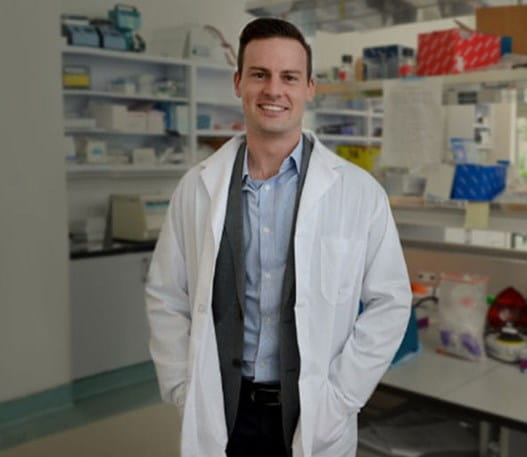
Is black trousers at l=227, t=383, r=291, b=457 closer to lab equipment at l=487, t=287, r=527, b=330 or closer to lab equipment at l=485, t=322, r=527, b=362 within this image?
lab equipment at l=485, t=322, r=527, b=362

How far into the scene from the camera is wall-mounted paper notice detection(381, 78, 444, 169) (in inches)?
97.3

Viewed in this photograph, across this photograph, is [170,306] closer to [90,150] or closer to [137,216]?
[137,216]

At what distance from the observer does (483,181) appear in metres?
2.29

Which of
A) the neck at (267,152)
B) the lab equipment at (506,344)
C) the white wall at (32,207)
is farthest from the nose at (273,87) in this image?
the white wall at (32,207)

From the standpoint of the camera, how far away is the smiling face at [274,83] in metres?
1.48

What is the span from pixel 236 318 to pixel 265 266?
0.14 m

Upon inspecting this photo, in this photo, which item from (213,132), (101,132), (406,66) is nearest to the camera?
(406,66)

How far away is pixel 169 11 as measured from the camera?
16.7ft

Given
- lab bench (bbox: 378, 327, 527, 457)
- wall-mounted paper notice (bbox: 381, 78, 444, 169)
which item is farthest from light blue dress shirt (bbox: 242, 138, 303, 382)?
wall-mounted paper notice (bbox: 381, 78, 444, 169)

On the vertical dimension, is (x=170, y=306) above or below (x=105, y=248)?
above

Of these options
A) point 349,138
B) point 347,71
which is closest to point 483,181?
point 347,71

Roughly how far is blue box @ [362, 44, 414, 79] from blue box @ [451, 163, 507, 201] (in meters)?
0.61

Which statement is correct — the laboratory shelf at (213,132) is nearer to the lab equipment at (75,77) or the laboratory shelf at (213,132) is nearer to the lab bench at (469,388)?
the lab equipment at (75,77)

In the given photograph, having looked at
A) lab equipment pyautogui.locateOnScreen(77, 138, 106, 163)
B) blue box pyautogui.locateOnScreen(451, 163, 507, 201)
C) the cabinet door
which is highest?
lab equipment pyautogui.locateOnScreen(77, 138, 106, 163)
